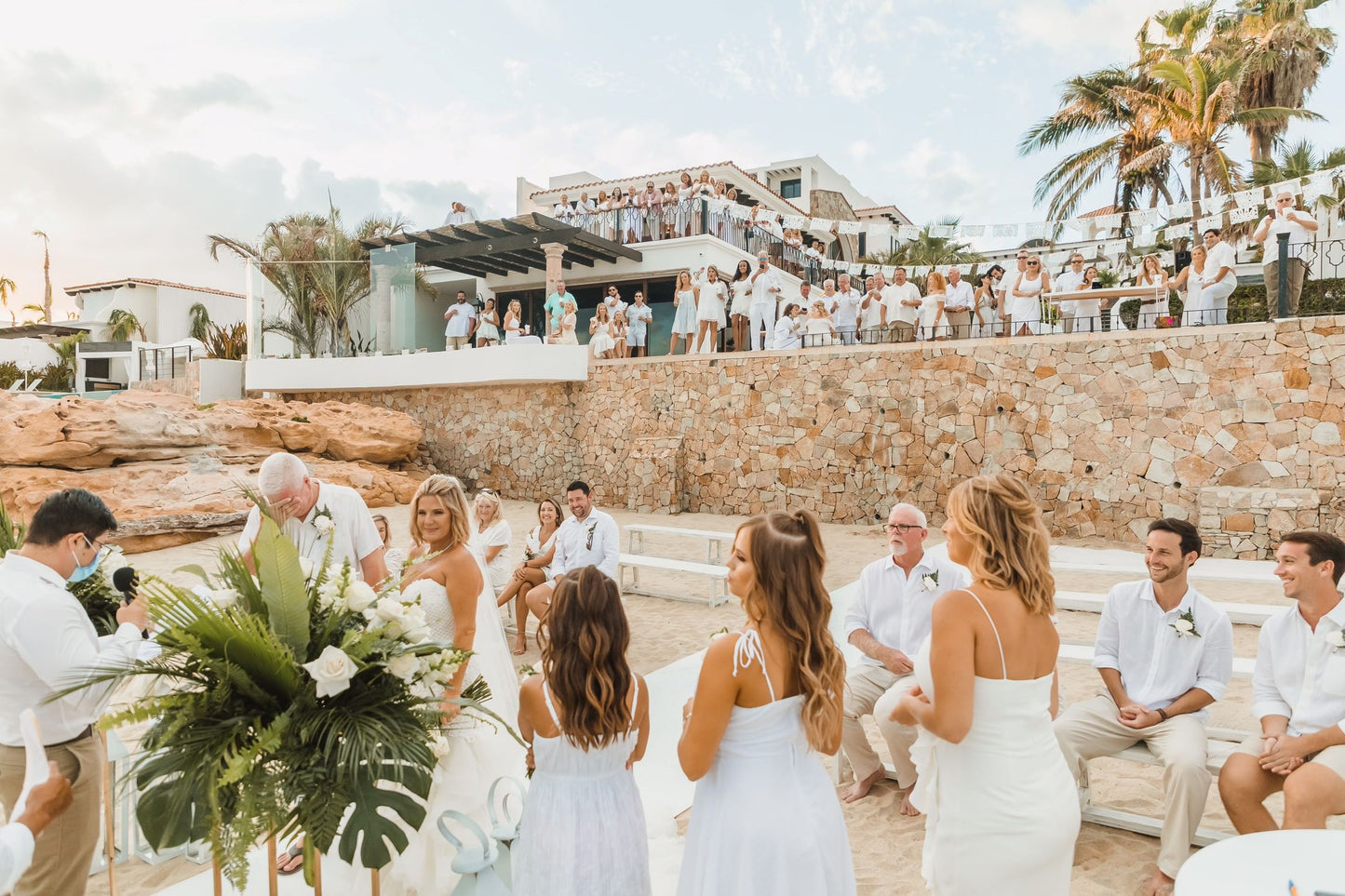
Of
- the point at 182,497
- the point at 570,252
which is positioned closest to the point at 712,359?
the point at 570,252

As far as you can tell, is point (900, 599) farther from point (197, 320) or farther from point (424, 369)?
point (197, 320)

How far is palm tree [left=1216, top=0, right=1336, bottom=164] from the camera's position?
16469 millimetres

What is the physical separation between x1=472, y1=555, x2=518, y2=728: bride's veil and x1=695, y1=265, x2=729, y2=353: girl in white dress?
466 inches

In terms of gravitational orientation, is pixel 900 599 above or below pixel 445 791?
above

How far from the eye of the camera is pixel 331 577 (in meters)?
2.01

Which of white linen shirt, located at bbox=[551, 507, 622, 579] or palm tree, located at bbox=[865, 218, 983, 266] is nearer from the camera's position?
white linen shirt, located at bbox=[551, 507, 622, 579]

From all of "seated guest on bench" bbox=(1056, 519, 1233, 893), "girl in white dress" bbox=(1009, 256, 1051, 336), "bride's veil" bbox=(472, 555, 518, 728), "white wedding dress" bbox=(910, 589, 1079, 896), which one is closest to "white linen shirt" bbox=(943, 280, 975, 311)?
"girl in white dress" bbox=(1009, 256, 1051, 336)

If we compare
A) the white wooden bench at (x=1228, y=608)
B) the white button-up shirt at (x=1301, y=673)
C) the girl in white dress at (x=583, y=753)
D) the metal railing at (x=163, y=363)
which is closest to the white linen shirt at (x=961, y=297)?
the white wooden bench at (x=1228, y=608)

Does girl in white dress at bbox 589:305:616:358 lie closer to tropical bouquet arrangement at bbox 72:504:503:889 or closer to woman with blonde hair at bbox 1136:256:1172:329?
woman with blonde hair at bbox 1136:256:1172:329

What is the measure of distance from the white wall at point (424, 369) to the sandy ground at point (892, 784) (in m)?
5.45

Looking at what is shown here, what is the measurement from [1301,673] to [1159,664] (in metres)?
0.52

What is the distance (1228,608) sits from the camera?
6.89 meters

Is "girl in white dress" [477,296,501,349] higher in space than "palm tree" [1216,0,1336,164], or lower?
lower

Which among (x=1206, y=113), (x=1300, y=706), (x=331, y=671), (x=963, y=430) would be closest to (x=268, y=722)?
(x=331, y=671)
